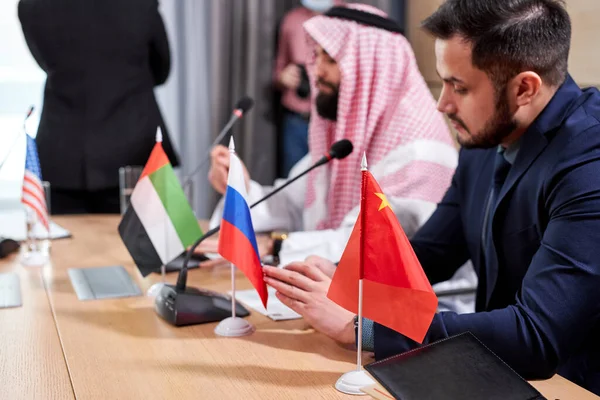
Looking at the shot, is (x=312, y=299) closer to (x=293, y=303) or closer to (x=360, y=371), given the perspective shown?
(x=293, y=303)

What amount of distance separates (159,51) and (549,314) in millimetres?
2206

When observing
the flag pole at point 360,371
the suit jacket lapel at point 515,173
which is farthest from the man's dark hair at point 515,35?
the flag pole at point 360,371

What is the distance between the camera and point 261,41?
3592 millimetres

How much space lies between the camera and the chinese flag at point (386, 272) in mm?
1041

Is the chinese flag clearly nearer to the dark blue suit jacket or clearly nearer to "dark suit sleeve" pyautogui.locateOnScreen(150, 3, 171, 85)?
the dark blue suit jacket

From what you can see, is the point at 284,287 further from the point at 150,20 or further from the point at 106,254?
the point at 150,20

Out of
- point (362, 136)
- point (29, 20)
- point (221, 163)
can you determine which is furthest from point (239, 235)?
point (29, 20)

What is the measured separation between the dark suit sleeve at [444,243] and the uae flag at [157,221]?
537 mm

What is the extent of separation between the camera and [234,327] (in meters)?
1.32

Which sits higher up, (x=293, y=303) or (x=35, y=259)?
(x=293, y=303)

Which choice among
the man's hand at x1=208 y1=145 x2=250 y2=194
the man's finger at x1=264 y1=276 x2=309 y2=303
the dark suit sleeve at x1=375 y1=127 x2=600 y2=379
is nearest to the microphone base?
the man's finger at x1=264 y1=276 x2=309 y2=303

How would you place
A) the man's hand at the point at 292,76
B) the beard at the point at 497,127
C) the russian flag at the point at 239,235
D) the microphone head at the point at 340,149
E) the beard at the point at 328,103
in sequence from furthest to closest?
the man's hand at the point at 292,76 → the beard at the point at 328,103 → the microphone head at the point at 340,149 → the beard at the point at 497,127 → the russian flag at the point at 239,235

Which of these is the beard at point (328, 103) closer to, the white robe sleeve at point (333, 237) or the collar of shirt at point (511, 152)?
the white robe sleeve at point (333, 237)

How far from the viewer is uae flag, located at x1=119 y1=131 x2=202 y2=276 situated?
1.57 metres
